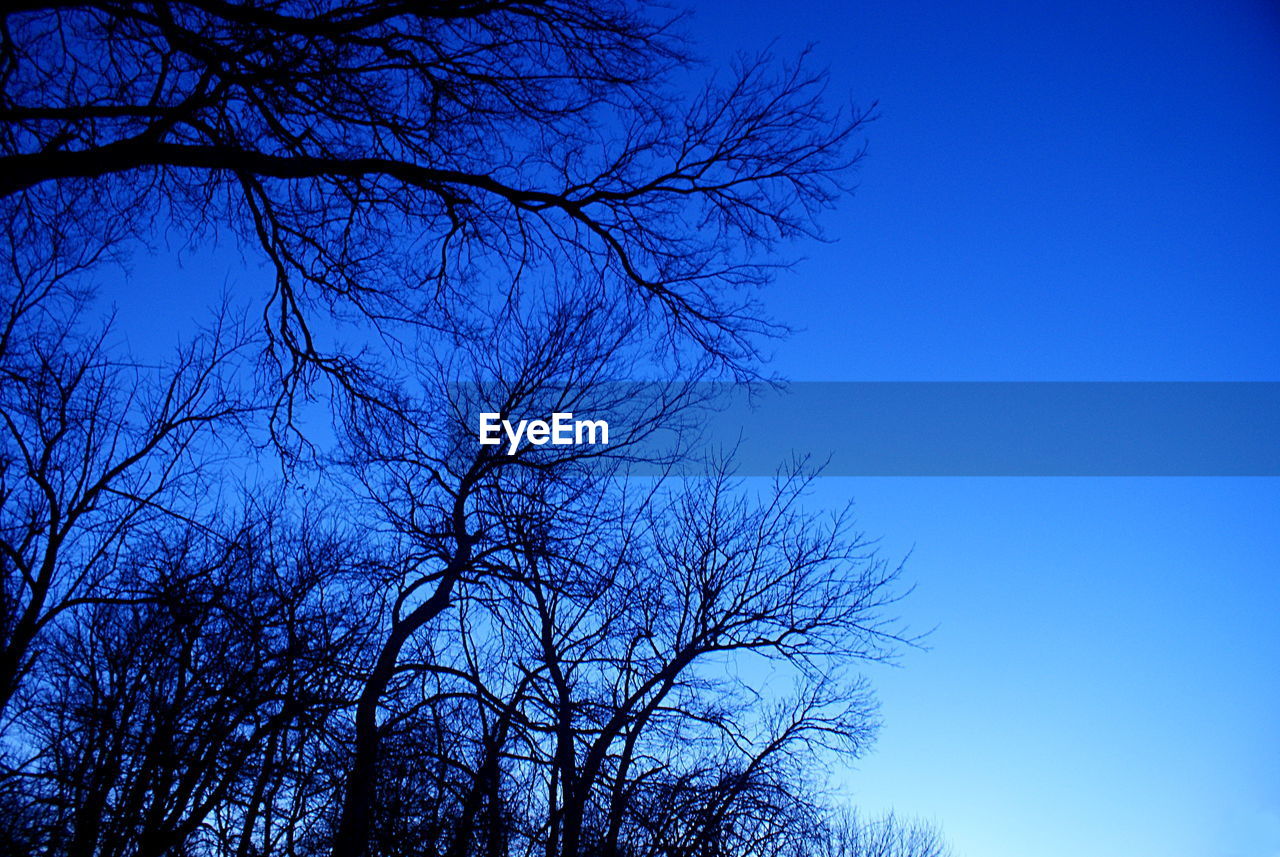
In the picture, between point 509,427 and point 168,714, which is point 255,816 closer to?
point 168,714

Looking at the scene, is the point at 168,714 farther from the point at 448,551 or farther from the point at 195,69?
the point at 195,69

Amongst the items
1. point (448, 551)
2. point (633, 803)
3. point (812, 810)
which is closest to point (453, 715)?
point (448, 551)

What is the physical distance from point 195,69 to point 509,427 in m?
4.76

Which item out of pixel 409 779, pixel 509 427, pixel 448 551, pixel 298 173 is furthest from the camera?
pixel 509 427

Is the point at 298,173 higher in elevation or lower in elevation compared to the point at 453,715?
higher

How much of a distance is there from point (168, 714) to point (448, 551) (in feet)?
9.36

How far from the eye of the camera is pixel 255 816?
21.8 feet

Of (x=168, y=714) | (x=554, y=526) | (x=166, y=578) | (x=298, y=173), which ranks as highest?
(x=298, y=173)

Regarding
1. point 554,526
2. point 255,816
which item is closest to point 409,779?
point 255,816

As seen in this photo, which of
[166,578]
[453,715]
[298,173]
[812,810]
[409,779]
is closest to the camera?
[298,173]

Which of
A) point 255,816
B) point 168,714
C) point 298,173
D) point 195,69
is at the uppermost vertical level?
point 195,69

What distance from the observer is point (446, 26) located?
15.6 ft

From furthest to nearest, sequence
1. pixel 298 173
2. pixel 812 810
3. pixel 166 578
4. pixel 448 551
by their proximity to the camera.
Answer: pixel 812 810 < pixel 448 551 < pixel 166 578 < pixel 298 173

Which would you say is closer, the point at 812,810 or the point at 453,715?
the point at 453,715
